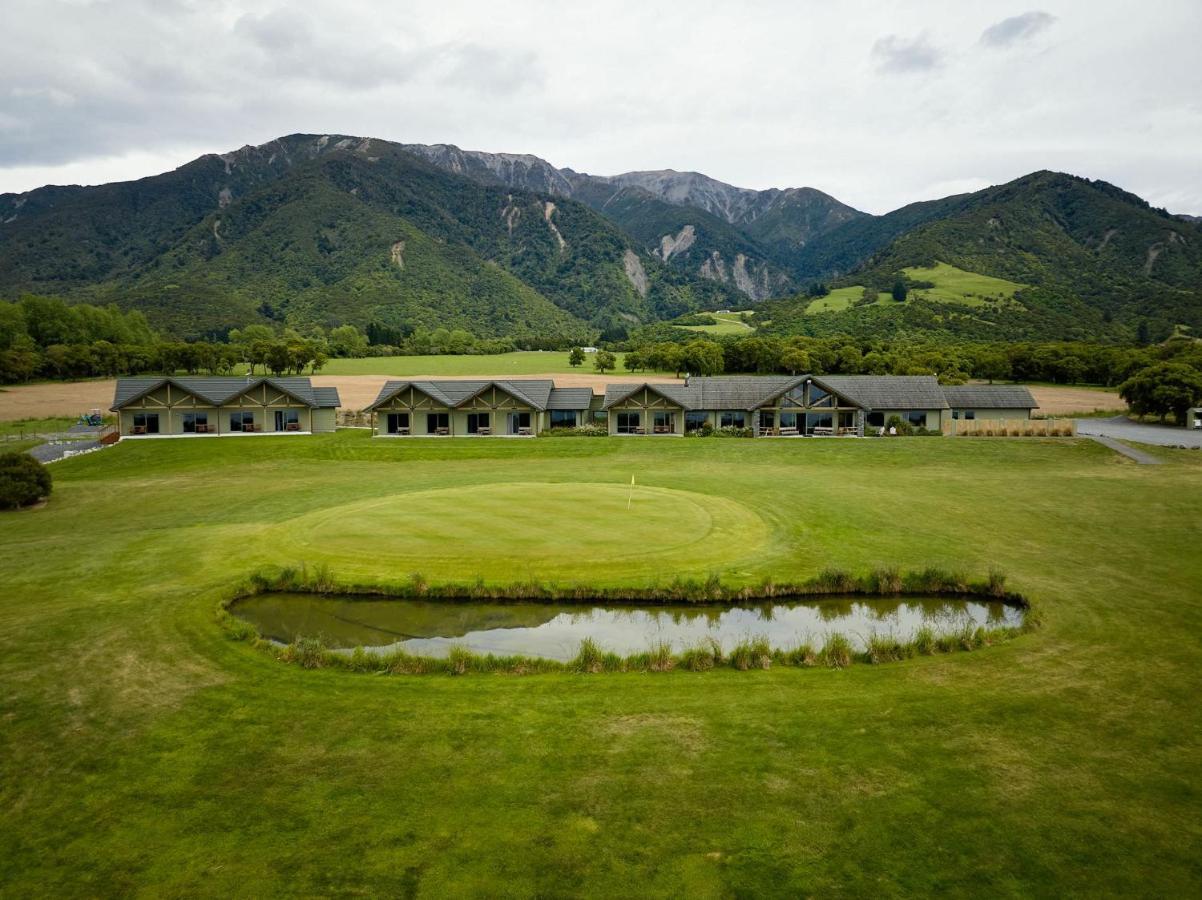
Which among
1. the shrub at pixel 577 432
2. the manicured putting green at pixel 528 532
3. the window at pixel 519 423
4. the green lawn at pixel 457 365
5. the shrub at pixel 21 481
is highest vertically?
the green lawn at pixel 457 365

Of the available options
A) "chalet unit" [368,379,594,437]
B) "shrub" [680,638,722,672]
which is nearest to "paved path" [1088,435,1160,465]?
"chalet unit" [368,379,594,437]

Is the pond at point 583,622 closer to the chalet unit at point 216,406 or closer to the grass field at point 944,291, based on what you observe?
the chalet unit at point 216,406

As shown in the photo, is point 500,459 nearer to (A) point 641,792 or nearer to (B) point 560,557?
(B) point 560,557

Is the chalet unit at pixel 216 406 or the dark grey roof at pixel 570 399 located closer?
the chalet unit at pixel 216 406

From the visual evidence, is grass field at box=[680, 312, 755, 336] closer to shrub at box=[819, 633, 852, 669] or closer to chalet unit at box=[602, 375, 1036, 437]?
chalet unit at box=[602, 375, 1036, 437]

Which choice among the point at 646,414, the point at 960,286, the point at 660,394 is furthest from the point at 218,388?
the point at 960,286

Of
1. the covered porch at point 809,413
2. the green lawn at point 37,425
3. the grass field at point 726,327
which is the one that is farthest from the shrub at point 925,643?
the grass field at point 726,327
